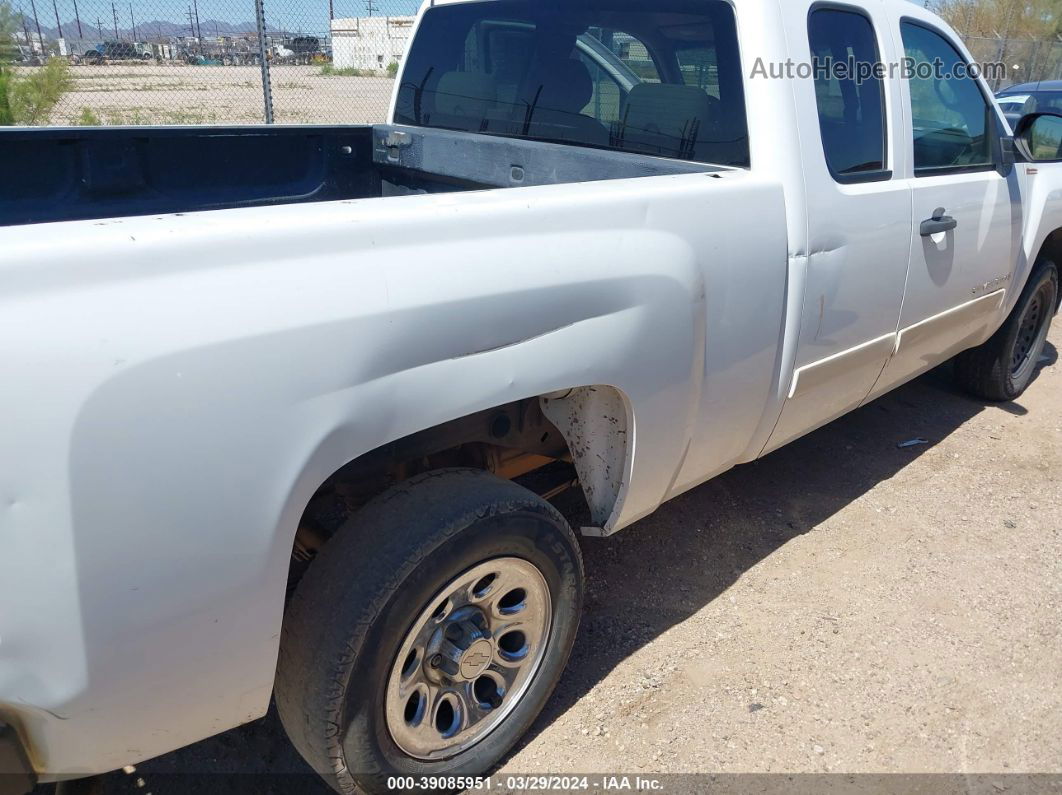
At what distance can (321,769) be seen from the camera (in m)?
1.98

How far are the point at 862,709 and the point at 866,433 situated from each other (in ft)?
7.50

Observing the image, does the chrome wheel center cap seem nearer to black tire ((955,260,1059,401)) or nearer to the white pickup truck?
the white pickup truck

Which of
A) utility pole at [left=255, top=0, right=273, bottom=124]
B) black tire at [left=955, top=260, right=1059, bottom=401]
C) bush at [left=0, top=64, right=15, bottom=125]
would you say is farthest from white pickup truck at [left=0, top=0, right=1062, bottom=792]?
bush at [left=0, top=64, right=15, bottom=125]

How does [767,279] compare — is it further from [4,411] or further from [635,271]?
[4,411]

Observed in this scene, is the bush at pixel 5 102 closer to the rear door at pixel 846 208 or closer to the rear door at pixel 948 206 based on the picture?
the rear door at pixel 846 208

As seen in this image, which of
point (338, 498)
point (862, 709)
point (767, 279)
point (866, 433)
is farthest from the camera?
point (866, 433)

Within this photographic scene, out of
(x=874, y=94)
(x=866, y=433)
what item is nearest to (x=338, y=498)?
(x=874, y=94)

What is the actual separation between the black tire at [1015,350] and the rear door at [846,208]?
189 centimetres

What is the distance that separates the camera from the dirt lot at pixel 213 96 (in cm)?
1377

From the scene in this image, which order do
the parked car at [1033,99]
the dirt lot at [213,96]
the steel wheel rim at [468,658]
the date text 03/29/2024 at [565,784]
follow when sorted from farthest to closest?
the dirt lot at [213,96], the parked car at [1033,99], the date text 03/29/2024 at [565,784], the steel wheel rim at [468,658]

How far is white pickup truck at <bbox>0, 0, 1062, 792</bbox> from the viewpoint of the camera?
4.77 ft

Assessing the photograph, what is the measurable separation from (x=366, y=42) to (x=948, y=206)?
1303 centimetres

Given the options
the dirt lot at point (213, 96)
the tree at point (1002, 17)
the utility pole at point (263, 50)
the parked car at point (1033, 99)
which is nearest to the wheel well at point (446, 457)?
the utility pole at point (263, 50)

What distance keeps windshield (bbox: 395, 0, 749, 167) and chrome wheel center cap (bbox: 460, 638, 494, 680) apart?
5.28 feet
